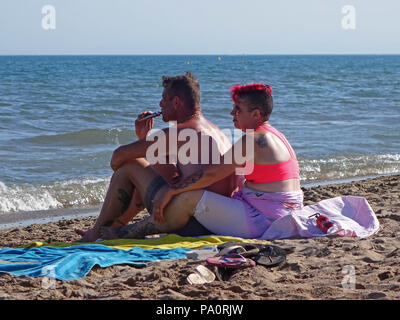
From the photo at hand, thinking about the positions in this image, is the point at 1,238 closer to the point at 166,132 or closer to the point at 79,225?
the point at 79,225

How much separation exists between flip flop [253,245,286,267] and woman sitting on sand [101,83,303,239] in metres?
0.54

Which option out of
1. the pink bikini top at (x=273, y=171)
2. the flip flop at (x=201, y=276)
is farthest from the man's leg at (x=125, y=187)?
the flip flop at (x=201, y=276)

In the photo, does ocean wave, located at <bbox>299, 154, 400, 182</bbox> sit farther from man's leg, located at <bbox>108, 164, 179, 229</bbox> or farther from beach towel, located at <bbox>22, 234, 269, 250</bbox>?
beach towel, located at <bbox>22, 234, 269, 250</bbox>

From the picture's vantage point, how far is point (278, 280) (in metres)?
3.36

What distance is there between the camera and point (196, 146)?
4.41 m

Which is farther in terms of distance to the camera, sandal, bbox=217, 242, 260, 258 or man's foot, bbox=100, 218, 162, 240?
man's foot, bbox=100, 218, 162, 240

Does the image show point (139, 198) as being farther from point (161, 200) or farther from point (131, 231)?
point (161, 200)

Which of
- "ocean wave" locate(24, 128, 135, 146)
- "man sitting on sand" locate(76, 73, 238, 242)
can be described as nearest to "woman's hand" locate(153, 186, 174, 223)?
"man sitting on sand" locate(76, 73, 238, 242)

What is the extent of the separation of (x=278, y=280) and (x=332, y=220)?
1.19m

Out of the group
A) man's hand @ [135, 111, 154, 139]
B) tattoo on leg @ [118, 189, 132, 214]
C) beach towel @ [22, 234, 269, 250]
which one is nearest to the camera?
beach towel @ [22, 234, 269, 250]

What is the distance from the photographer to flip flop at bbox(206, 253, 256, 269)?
349 centimetres

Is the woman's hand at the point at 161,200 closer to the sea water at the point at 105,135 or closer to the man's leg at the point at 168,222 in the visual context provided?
the man's leg at the point at 168,222

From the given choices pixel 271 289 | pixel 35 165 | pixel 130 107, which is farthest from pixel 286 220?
pixel 130 107

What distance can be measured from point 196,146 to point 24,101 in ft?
46.1
